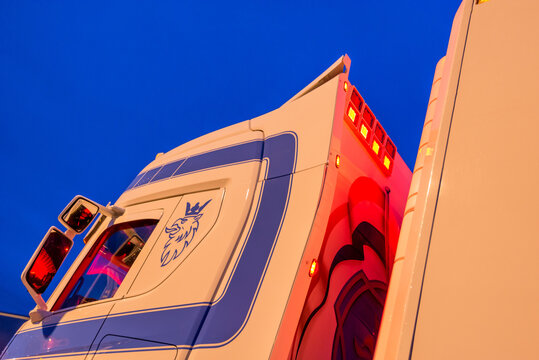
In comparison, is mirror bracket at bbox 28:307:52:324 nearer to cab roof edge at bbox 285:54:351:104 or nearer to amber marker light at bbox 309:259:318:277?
amber marker light at bbox 309:259:318:277

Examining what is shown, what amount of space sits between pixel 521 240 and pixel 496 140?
0.26 m

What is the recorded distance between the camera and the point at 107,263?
2.62 metres

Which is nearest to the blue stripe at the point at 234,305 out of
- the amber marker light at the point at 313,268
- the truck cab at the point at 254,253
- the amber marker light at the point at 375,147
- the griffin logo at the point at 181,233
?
the truck cab at the point at 254,253

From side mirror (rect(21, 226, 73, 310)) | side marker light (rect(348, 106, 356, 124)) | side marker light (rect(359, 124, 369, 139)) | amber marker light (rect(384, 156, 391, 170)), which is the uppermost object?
amber marker light (rect(384, 156, 391, 170))

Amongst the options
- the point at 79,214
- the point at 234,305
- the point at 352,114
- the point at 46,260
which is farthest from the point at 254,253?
the point at 79,214

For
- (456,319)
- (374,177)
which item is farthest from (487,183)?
(374,177)

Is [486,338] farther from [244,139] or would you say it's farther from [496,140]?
[244,139]

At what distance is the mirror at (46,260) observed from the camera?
2.37 metres

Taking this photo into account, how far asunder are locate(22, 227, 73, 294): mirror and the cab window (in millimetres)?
145

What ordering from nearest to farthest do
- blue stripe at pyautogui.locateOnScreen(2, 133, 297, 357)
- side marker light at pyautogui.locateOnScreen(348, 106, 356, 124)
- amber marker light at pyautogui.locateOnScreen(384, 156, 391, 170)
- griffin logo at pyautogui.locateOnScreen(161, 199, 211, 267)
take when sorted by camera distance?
blue stripe at pyautogui.locateOnScreen(2, 133, 297, 357)
griffin logo at pyautogui.locateOnScreen(161, 199, 211, 267)
side marker light at pyautogui.locateOnScreen(348, 106, 356, 124)
amber marker light at pyautogui.locateOnScreen(384, 156, 391, 170)

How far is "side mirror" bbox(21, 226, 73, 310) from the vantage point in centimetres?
235

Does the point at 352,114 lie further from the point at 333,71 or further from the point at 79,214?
the point at 79,214

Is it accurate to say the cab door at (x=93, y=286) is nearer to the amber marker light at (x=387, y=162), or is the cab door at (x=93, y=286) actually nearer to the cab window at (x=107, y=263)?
the cab window at (x=107, y=263)

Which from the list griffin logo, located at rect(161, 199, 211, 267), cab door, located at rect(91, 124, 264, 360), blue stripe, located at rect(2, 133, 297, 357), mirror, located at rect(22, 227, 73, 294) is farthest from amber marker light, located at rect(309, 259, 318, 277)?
mirror, located at rect(22, 227, 73, 294)
